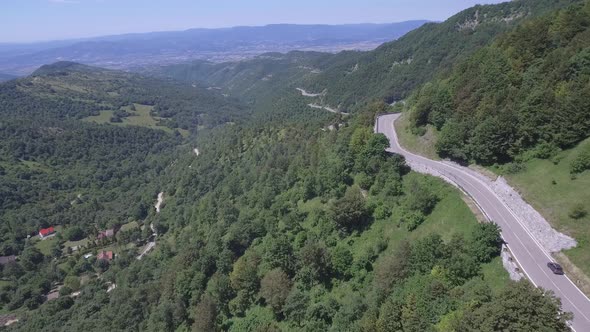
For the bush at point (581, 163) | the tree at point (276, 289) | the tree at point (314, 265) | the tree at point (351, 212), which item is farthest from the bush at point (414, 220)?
the tree at point (276, 289)

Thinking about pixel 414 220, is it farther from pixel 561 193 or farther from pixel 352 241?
pixel 561 193

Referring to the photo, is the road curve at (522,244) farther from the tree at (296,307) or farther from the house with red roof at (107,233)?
the house with red roof at (107,233)

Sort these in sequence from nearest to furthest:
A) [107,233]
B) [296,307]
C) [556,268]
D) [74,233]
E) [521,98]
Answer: [556,268], [296,307], [521,98], [107,233], [74,233]

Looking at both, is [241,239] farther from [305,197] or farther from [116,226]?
[116,226]

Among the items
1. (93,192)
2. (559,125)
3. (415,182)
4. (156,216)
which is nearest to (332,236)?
(415,182)

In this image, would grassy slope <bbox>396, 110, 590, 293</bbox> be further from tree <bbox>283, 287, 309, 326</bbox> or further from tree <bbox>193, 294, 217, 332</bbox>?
tree <bbox>193, 294, 217, 332</bbox>

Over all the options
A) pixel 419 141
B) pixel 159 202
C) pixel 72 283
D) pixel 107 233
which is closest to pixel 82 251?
pixel 107 233

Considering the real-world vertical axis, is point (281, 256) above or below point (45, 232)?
above
